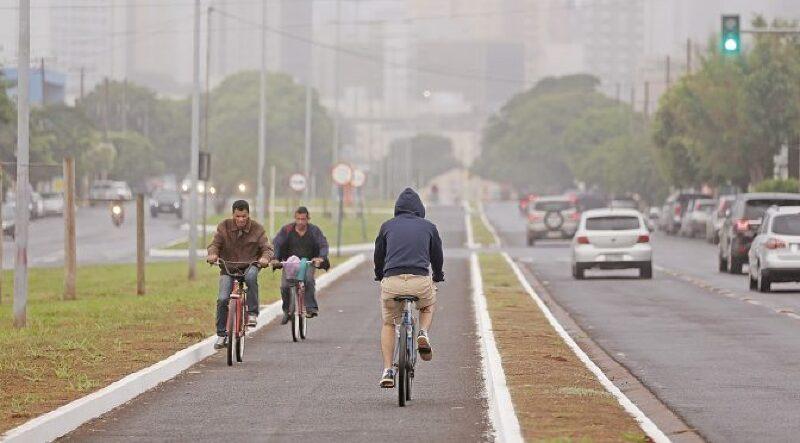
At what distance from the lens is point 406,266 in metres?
16.5

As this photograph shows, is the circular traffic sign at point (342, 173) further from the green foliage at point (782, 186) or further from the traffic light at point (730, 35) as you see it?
the traffic light at point (730, 35)

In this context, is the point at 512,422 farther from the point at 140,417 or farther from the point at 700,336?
the point at 700,336

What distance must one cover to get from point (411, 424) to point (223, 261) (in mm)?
6803

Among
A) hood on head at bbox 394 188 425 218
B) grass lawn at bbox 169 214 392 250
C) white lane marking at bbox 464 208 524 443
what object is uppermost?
hood on head at bbox 394 188 425 218

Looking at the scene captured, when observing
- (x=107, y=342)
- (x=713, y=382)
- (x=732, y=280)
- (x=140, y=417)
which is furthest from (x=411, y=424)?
(x=732, y=280)

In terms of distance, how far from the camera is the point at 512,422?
1371 centimetres

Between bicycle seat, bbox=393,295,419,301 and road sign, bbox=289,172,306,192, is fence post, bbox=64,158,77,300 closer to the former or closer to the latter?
bicycle seat, bbox=393,295,419,301

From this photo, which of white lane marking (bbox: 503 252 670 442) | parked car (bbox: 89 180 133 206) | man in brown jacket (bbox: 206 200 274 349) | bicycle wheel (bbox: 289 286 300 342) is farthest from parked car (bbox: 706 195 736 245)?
parked car (bbox: 89 180 133 206)

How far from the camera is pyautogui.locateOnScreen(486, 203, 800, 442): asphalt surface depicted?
1551cm

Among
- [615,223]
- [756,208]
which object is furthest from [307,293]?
[756,208]

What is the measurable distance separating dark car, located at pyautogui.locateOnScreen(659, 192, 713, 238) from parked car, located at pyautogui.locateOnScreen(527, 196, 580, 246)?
1324 cm

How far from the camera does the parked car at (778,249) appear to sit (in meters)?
36.2

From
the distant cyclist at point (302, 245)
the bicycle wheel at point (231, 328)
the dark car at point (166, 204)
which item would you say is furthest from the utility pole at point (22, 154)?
the dark car at point (166, 204)

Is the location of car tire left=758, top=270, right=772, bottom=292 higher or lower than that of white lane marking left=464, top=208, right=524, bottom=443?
lower
